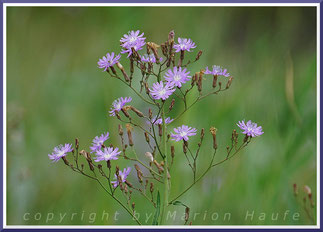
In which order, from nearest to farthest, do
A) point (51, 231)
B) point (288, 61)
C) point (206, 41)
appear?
point (51, 231), point (288, 61), point (206, 41)

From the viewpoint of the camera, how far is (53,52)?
8.89ft

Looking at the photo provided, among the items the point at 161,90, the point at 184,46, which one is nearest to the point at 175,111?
the point at 184,46

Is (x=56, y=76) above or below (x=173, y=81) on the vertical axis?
below

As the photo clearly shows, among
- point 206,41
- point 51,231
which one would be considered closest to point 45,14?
point 206,41

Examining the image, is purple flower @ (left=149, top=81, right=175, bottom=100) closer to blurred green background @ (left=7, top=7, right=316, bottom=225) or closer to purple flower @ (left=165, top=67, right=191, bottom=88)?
purple flower @ (left=165, top=67, right=191, bottom=88)

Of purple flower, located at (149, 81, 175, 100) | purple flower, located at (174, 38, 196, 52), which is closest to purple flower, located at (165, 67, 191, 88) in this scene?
purple flower, located at (149, 81, 175, 100)

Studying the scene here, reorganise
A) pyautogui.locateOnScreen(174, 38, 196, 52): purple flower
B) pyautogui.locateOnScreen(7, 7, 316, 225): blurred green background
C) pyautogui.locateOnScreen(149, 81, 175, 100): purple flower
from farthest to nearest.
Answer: pyautogui.locateOnScreen(7, 7, 316, 225): blurred green background → pyautogui.locateOnScreen(174, 38, 196, 52): purple flower → pyautogui.locateOnScreen(149, 81, 175, 100): purple flower

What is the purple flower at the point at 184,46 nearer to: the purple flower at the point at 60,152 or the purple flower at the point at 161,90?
the purple flower at the point at 161,90

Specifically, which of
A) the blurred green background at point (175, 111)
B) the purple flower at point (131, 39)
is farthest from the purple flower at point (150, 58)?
the blurred green background at point (175, 111)

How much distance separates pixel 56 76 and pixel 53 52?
6.4 inches

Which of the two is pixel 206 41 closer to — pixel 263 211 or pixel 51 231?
pixel 263 211

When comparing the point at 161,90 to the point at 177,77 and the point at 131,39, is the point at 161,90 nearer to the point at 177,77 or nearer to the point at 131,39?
the point at 177,77

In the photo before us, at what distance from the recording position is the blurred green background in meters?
2.10

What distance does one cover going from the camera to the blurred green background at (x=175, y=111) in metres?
2.10
